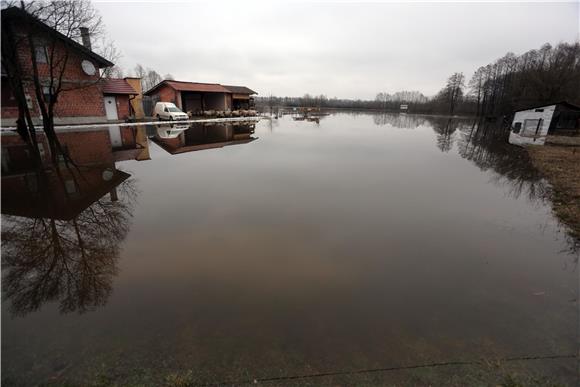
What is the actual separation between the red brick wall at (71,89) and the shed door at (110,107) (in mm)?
2026

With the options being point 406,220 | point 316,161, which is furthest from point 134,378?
point 316,161

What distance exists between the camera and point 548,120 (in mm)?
26688

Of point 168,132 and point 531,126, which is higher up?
point 531,126

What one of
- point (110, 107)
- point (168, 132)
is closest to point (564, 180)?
point (168, 132)

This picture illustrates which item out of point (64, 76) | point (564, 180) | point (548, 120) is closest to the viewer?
point (564, 180)

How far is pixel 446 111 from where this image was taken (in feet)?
291

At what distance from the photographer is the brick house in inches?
645

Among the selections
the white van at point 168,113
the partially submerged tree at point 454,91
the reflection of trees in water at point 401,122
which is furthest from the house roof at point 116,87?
the partially submerged tree at point 454,91

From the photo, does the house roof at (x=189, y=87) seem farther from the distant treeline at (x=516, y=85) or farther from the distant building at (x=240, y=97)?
the distant treeline at (x=516, y=85)

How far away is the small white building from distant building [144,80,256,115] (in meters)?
34.6

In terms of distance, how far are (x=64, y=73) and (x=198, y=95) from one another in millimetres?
18951

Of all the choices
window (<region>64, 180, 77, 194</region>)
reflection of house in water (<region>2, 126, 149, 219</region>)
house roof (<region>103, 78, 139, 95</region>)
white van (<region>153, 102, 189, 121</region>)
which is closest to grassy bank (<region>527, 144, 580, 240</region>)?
reflection of house in water (<region>2, 126, 149, 219</region>)

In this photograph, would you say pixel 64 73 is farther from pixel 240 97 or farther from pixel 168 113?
pixel 240 97

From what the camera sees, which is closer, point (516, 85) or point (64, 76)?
point (64, 76)
